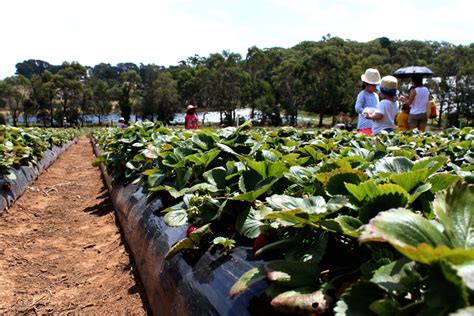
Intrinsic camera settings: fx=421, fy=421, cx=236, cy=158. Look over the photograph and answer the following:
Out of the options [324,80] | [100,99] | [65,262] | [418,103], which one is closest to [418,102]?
[418,103]

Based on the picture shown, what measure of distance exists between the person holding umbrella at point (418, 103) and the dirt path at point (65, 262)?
189 inches

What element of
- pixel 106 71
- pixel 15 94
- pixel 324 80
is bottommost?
pixel 15 94

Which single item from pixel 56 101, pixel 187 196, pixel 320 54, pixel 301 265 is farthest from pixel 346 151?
pixel 56 101

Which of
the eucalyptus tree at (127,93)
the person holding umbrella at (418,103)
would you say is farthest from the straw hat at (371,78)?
the eucalyptus tree at (127,93)

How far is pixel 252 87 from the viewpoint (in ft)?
204

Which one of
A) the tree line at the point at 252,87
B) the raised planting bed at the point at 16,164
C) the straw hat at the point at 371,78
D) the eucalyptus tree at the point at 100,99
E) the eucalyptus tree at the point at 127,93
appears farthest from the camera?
the eucalyptus tree at the point at 100,99

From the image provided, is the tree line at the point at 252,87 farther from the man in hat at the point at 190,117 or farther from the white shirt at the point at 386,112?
the white shirt at the point at 386,112

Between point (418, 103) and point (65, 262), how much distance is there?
5.50 metres

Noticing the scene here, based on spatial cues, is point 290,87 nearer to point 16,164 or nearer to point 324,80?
point 324,80

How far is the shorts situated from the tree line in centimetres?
4296

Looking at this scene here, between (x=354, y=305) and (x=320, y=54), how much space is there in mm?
54336

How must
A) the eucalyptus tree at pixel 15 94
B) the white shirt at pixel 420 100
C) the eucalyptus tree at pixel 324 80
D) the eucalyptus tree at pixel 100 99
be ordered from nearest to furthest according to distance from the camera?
the white shirt at pixel 420 100 < the eucalyptus tree at pixel 324 80 < the eucalyptus tree at pixel 15 94 < the eucalyptus tree at pixel 100 99

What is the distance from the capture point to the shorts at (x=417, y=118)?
22.1ft

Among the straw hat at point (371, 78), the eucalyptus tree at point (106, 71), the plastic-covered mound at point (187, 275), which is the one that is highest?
the eucalyptus tree at point (106, 71)
